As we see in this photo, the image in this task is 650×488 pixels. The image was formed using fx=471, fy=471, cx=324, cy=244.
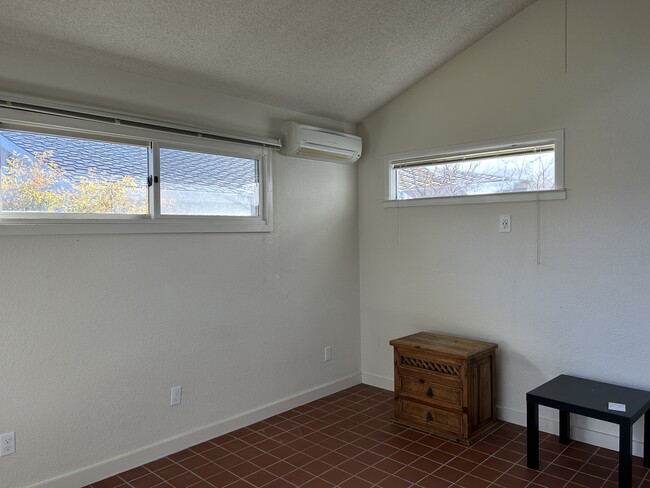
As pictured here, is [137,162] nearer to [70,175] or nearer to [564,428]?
[70,175]

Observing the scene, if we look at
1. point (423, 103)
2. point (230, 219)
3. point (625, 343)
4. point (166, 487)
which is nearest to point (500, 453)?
point (625, 343)

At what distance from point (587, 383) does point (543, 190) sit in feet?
4.09

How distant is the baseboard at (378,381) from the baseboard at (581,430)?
1.00m

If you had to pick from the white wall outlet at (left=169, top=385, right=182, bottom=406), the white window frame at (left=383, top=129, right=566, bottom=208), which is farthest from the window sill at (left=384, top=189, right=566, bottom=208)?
the white wall outlet at (left=169, top=385, right=182, bottom=406)

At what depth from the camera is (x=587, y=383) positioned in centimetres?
285

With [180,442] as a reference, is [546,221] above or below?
above

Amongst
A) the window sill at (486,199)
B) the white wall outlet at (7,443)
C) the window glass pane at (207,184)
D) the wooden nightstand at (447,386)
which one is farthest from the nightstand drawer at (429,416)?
the white wall outlet at (7,443)

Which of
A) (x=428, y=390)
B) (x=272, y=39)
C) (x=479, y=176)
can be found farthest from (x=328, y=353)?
(x=272, y=39)

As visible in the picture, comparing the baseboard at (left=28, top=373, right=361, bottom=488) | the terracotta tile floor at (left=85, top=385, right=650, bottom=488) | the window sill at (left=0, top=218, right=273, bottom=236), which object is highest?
the window sill at (left=0, top=218, right=273, bottom=236)

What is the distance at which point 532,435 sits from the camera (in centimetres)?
269

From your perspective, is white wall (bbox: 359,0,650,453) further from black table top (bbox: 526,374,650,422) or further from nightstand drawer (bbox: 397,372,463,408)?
nightstand drawer (bbox: 397,372,463,408)

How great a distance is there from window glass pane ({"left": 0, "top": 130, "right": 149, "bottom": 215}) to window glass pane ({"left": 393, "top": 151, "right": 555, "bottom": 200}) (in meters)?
2.07

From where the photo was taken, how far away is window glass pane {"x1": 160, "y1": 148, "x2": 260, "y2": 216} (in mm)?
3004

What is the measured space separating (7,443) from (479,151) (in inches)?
133
